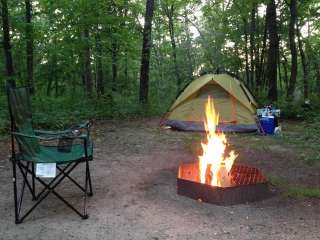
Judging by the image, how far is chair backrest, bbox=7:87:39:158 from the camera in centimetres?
381

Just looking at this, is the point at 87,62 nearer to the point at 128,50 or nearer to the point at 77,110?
the point at 128,50

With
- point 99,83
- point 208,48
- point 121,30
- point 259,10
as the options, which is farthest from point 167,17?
point 121,30

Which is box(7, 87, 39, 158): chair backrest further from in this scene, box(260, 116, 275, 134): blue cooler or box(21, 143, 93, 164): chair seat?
box(260, 116, 275, 134): blue cooler

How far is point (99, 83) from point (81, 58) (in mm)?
2372

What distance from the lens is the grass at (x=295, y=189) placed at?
4398 mm

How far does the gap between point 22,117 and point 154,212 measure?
163 centimetres

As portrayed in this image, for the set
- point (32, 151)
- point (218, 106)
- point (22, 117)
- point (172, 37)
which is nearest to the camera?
point (32, 151)

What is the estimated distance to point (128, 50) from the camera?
42.2 ft

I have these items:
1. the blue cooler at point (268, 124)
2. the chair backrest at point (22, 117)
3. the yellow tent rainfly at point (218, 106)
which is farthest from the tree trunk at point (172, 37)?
the chair backrest at point (22, 117)

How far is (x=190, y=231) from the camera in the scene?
3516 millimetres

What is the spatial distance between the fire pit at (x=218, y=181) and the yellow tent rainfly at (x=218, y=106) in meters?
3.83

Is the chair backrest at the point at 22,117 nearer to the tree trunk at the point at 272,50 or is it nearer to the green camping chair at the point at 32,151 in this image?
the green camping chair at the point at 32,151

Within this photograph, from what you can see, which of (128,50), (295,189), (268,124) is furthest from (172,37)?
(295,189)

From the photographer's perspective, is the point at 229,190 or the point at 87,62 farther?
the point at 87,62
